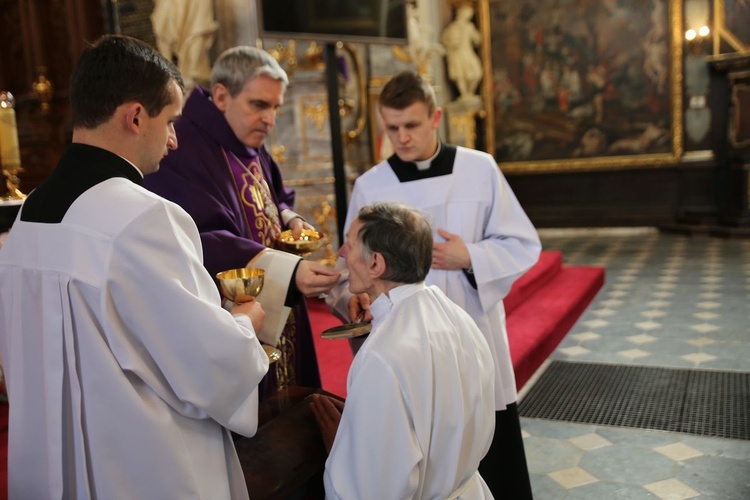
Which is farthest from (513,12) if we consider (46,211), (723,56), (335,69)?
(46,211)

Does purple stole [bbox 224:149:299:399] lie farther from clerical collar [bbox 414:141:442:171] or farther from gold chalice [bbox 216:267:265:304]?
gold chalice [bbox 216:267:265:304]

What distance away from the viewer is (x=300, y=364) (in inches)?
119

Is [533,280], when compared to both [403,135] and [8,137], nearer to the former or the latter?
[403,135]

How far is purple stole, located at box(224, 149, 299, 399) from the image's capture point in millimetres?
2820

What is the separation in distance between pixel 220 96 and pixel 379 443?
161cm

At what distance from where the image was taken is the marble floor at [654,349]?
11.5 ft

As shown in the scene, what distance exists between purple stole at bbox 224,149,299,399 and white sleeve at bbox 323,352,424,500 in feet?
3.23

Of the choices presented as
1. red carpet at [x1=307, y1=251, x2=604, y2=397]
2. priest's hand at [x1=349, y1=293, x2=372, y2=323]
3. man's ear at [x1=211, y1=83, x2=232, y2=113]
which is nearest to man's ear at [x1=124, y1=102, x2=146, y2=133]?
man's ear at [x1=211, y1=83, x2=232, y2=113]

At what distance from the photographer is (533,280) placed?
7.44 m

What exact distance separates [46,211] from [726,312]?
21.0ft

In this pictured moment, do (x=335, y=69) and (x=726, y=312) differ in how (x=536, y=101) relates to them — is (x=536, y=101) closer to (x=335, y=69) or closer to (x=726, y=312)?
(x=726, y=312)

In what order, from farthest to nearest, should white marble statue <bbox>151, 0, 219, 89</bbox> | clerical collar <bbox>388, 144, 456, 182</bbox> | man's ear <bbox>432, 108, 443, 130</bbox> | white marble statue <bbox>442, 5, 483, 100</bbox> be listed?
white marble statue <bbox>442, 5, 483, 100</bbox>
white marble statue <bbox>151, 0, 219, 89</bbox>
clerical collar <bbox>388, 144, 456, 182</bbox>
man's ear <bbox>432, 108, 443, 130</bbox>

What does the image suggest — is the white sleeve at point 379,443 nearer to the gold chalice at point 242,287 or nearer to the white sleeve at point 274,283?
the gold chalice at point 242,287

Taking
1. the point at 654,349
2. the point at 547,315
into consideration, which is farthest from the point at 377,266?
the point at 547,315
